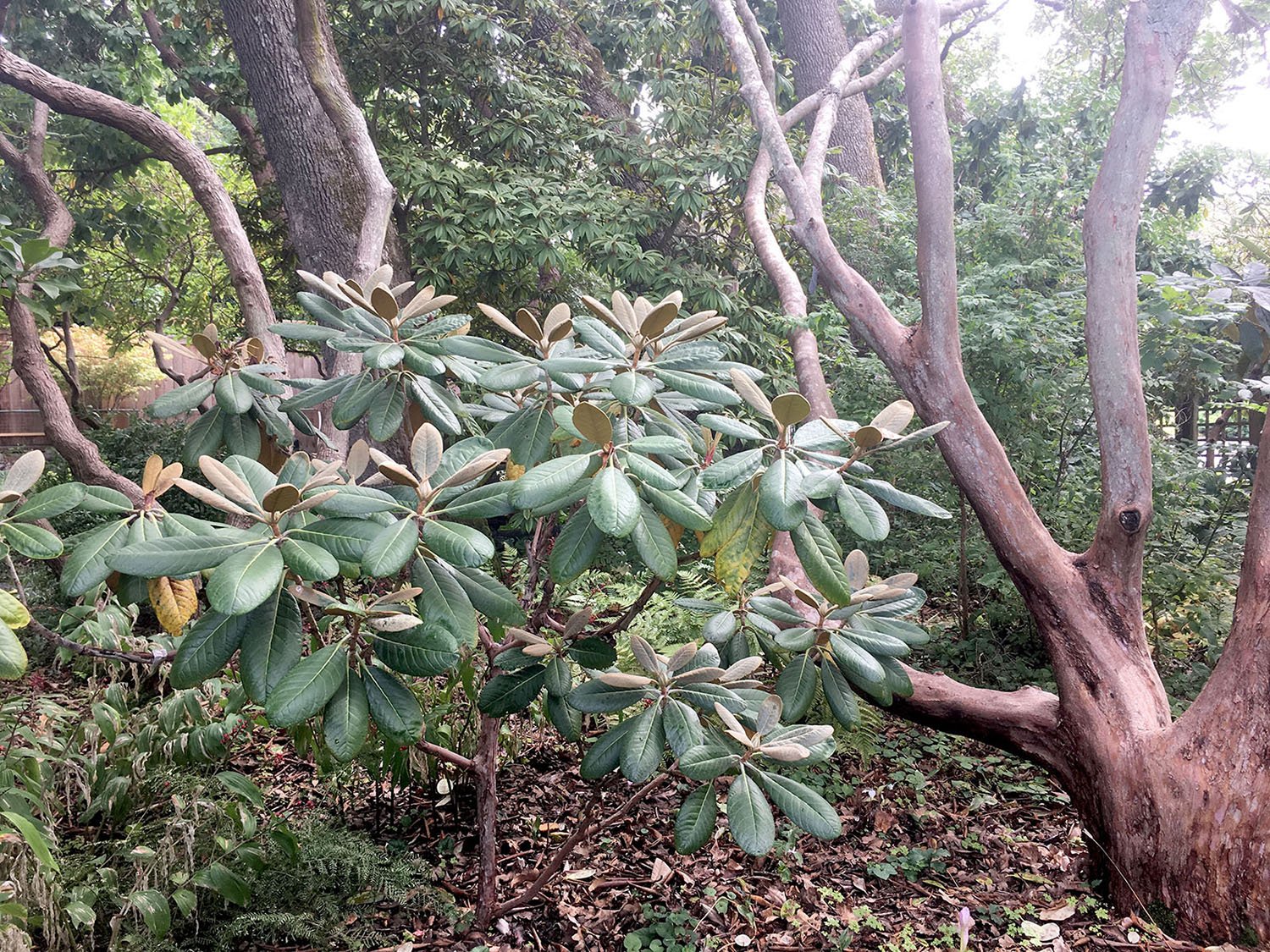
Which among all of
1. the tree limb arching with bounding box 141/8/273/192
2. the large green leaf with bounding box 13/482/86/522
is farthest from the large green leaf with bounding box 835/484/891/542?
the tree limb arching with bounding box 141/8/273/192

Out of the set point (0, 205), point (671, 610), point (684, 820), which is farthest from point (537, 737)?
point (0, 205)

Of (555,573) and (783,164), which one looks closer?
(555,573)

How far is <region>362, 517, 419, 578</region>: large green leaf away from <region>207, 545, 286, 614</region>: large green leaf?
0.12 metres

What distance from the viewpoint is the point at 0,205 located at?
19.4ft

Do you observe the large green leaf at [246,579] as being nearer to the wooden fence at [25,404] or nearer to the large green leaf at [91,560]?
the large green leaf at [91,560]

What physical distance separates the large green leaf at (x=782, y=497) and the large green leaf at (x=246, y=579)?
79cm

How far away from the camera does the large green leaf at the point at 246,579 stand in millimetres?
988

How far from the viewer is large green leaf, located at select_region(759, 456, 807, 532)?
4.26 ft

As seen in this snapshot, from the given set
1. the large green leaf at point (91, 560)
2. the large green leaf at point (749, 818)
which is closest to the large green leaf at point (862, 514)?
the large green leaf at point (749, 818)

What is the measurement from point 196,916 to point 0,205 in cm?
648

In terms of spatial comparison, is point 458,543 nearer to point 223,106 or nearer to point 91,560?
point 91,560

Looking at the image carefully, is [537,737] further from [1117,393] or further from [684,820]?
[1117,393]

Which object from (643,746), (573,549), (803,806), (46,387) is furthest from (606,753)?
(46,387)

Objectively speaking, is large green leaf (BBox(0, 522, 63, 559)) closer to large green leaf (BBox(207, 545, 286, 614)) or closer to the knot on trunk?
large green leaf (BBox(207, 545, 286, 614))
